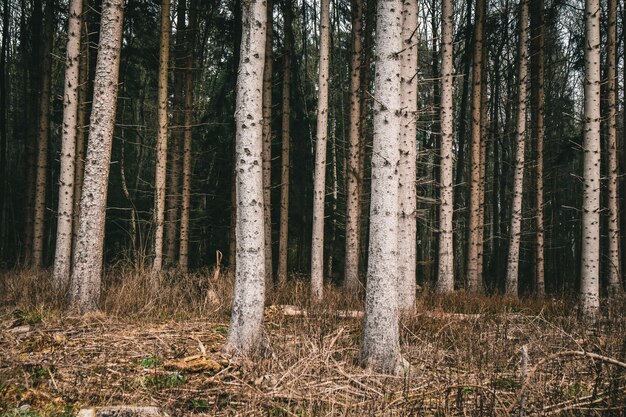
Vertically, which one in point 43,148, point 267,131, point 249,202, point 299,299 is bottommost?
point 299,299

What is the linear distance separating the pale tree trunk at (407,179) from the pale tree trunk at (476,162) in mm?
5295

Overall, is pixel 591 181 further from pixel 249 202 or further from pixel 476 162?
pixel 249 202

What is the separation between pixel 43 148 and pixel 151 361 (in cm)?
1032

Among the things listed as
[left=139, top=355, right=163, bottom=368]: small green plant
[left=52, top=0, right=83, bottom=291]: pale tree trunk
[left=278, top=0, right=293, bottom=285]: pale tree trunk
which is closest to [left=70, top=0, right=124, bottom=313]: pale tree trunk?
[left=52, top=0, right=83, bottom=291]: pale tree trunk

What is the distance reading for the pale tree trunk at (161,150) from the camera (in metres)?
9.47

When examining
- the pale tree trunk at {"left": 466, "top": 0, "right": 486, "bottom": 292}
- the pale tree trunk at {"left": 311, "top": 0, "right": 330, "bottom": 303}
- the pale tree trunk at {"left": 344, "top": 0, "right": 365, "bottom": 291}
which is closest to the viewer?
the pale tree trunk at {"left": 311, "top": 0, "right": 330, "bottom": 303}

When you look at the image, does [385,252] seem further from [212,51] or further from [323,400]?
[212,51]

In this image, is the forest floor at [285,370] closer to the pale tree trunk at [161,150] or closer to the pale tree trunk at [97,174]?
the pale tree trunk at [97,174]

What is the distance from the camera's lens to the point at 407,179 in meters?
7.56

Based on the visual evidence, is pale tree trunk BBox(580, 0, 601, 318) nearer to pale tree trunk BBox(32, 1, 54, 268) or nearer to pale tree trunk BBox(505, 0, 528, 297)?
pale tree trunk BBox(505, 0, 528, 297)

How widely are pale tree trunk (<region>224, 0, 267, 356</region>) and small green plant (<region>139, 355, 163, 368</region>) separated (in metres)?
0.68

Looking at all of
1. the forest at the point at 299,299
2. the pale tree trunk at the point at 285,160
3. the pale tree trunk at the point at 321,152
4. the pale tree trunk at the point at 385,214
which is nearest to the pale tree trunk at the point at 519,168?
the forest at the point at 299,299

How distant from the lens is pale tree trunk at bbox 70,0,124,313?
262 inches

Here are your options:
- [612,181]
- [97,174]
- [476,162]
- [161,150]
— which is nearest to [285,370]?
[97,174]
